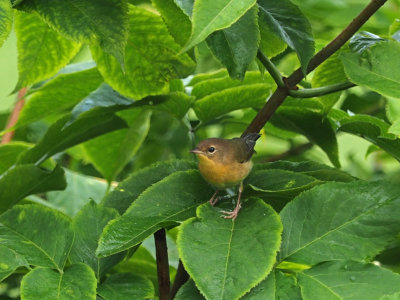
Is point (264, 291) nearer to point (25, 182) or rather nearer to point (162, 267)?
point (162, 267)

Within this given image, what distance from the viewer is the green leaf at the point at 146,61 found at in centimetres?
106

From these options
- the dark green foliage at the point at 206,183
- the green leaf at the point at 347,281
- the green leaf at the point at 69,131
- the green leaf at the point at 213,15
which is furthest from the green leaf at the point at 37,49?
the green leaf at the point at 347,281

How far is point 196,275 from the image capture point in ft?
2.55

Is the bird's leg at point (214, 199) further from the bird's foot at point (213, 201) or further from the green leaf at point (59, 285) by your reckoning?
the green leaf at point (59, 285)

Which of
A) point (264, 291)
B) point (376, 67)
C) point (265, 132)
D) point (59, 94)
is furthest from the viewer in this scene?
point (265, 132)

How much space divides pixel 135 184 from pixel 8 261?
23 cm

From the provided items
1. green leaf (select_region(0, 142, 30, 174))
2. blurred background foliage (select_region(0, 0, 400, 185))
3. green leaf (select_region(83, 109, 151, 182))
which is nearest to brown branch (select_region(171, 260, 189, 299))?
green leaf (select_region(83, 109, 151, 182))

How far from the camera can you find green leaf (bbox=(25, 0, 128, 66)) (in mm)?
853

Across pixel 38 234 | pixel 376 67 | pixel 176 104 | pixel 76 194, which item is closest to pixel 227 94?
pixel 176 104

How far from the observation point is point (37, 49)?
1052 millimetres

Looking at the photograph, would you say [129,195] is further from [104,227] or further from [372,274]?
[372,274]

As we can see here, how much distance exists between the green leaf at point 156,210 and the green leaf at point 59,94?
17.3 inches

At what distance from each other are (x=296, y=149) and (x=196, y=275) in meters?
1.19

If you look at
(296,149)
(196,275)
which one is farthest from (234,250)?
(296,149)
